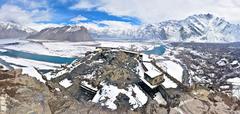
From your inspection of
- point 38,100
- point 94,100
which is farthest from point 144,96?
point 38,100

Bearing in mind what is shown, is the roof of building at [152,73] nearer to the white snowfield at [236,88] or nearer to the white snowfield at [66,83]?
the white snowfield at [66,83]

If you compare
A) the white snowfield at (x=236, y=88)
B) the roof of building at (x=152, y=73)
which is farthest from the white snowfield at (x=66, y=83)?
the white snowfield at (x=236, y=88)

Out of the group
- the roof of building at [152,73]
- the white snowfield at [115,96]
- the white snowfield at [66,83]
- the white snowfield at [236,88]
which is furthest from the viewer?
the white snowfield at [236,88]

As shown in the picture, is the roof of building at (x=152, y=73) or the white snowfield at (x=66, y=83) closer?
the roof of building at (x=152, y=73)

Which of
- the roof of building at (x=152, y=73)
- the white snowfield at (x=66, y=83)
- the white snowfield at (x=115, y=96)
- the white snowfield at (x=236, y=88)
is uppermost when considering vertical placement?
the roof of building at (x=152, y=73)

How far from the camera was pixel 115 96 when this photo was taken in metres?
20.8

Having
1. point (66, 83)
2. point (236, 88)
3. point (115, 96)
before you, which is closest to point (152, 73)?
point (115, 96)

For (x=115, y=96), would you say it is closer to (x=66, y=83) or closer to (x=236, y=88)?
(x=66, y=83)

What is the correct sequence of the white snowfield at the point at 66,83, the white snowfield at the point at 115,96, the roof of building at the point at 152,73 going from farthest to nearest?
the white snowfield at the point at 66,83
the roof of building at the point at 152,73
the white snowfield at the point at 115,96

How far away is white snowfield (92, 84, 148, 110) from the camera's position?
20166 millimetres

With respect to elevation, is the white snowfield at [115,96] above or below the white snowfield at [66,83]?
below

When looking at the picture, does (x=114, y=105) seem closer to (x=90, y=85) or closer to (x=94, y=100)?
(x=94, y=100)

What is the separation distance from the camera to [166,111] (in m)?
20.4

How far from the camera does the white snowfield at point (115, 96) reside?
2017cm
